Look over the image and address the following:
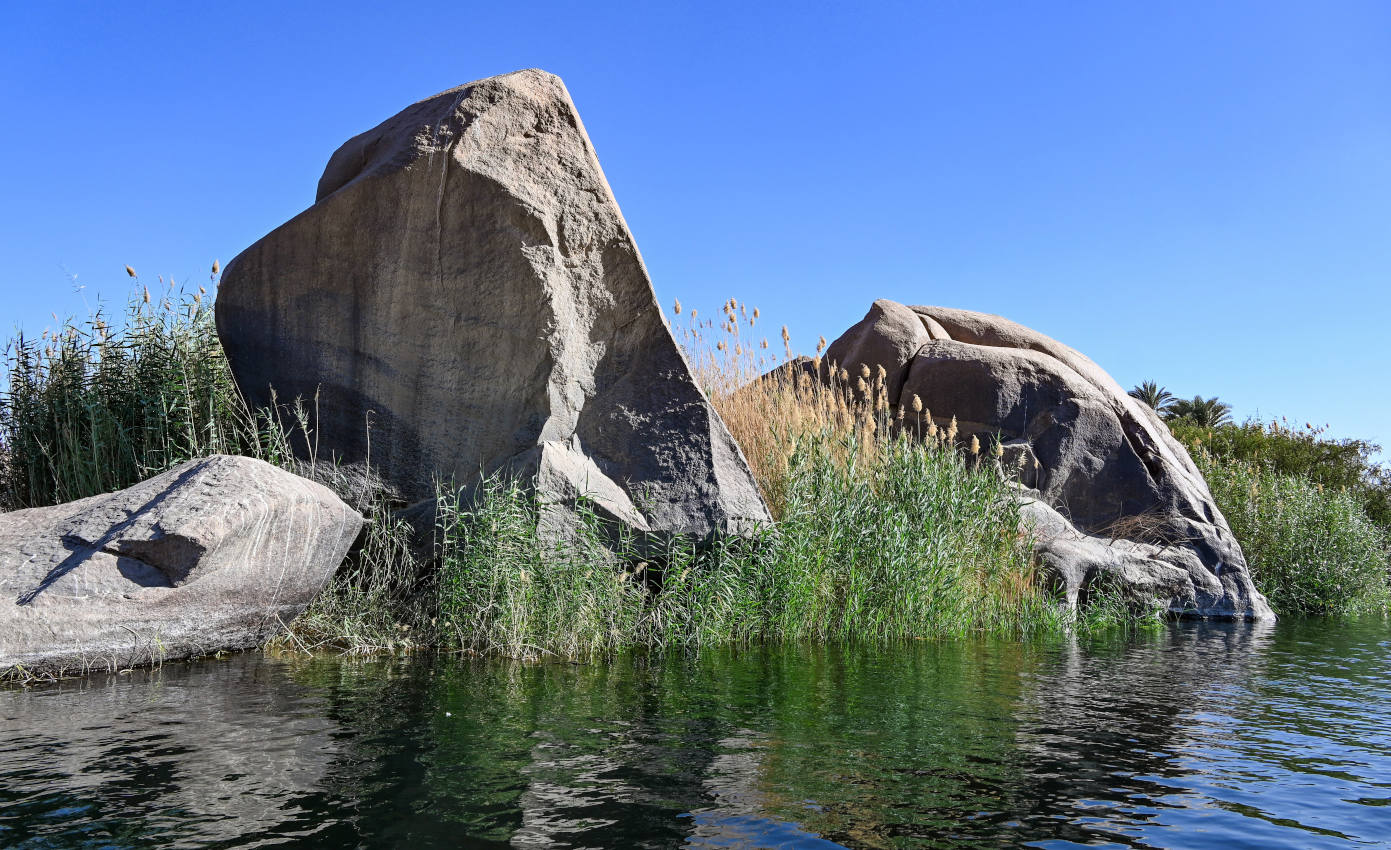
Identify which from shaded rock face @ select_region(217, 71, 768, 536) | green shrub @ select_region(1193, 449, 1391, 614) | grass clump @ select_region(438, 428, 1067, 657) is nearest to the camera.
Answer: grass clump @ select_region(438, 428, 1067, 657)

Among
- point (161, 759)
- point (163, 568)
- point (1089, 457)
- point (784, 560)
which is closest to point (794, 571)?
point (784, 560)

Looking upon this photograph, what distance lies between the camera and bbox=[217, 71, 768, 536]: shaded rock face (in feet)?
25.4

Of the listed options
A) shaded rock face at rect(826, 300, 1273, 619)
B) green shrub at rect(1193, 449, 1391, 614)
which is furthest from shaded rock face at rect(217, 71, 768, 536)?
green shrub at rect(1193, 449, 1391, 614)

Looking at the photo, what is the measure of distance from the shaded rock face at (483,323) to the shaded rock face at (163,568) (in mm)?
1563

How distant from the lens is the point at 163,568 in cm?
583

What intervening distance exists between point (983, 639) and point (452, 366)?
4.92 meters

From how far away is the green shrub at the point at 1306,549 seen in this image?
13047mm

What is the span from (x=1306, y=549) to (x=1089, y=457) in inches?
138

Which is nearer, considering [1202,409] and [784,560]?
[784,560]

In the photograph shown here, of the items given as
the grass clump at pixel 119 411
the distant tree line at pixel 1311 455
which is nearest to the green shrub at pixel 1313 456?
the distant tree line at pixel 1311 455

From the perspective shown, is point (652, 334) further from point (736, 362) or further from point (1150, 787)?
point (1150, 787)

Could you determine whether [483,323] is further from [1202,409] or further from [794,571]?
[1202,409]

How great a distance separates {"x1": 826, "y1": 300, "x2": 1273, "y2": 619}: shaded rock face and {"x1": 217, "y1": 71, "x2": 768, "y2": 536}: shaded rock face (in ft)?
15.9

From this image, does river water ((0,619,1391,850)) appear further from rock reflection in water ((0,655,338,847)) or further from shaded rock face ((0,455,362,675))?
shaded rock face ((0,455,362,675))
